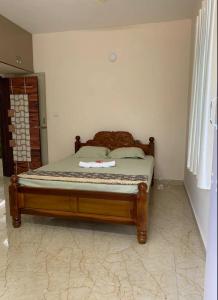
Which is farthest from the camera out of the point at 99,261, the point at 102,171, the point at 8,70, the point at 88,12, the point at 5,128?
the point at 5,128

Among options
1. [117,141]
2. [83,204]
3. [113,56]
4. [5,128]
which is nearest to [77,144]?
[117,141]

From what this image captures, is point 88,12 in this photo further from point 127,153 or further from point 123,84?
point 127,153

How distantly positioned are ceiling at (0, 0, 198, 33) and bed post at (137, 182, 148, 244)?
2.54 m

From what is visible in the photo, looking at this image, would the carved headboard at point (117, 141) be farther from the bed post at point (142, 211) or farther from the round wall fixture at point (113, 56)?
the bed post at point (142, 211)

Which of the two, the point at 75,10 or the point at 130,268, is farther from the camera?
the point at 75,10

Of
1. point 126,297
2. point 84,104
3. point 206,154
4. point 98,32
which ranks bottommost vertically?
point 126,297

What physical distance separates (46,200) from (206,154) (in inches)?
63.5

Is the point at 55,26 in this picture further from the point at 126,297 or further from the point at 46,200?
the point at 126,297

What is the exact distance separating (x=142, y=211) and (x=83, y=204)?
59 cm

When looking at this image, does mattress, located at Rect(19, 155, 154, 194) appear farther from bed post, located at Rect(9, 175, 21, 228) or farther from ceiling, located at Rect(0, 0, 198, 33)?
ceiling, located at Rect(0, 0, 198, 33)

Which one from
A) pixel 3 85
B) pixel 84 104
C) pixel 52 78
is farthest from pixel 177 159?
pixel 3 85

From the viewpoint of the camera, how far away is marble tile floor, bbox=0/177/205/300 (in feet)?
5.09

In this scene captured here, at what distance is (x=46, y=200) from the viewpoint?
2377mm

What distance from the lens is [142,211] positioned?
6.83 ft
